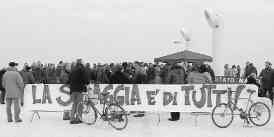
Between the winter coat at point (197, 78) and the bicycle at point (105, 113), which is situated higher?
the winter coat at point (197, 78)

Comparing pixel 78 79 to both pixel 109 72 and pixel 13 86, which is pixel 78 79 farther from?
pixel 109 72

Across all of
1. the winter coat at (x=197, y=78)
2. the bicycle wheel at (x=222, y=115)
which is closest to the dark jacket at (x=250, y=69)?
the winter coat at (x=197, y=78)

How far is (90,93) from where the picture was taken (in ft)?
41.0

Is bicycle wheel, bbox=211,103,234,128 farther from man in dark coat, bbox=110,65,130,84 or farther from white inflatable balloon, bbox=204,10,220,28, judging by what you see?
white inflatable balloon, bbox=204,10,220,28

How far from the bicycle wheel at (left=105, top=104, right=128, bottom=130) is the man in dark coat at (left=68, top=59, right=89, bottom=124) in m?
1.02

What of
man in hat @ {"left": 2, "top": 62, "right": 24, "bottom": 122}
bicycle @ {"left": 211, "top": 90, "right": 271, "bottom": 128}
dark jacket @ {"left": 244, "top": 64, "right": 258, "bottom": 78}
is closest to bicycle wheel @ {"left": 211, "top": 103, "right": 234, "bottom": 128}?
bicycle @ {"left": 211, "top": 90, "right": 271, "bottom": 128}

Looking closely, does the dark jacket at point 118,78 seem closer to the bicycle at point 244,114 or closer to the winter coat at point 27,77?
the bicycle at point 244,114

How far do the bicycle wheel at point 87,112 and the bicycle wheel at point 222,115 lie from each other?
2.93m

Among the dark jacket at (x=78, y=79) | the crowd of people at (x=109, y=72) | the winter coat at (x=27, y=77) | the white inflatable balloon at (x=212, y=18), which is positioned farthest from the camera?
the white inflatable balloon at (x=212, y=18)

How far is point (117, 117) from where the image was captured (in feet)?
37.9

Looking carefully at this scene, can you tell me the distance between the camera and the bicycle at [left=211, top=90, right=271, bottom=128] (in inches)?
468

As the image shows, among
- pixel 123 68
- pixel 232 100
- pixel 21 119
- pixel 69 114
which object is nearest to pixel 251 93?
pixel 232 100

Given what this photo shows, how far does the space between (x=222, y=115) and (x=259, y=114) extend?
3.06 feet

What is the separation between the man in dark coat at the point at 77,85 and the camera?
12219 mm
